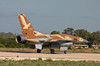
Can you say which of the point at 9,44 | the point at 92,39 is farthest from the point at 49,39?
the point at 92,39

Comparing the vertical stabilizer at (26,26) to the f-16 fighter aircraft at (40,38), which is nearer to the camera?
the f-16 fighter aircraft at (40,38)

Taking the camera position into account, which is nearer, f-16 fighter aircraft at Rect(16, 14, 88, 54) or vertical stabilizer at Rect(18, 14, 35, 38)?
f-16 fighter aircraft at Rect(16, 14, 88, 54)

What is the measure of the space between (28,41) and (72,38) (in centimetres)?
792

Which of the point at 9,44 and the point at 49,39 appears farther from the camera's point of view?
the point at 9,44

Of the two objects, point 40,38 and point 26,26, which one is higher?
point 26,26

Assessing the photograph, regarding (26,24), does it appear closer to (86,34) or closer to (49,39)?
(49,39)

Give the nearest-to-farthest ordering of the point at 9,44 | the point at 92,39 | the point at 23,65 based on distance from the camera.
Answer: the point at 23,65, the point at 9,44, the point at 92,39

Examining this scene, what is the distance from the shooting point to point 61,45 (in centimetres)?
4028

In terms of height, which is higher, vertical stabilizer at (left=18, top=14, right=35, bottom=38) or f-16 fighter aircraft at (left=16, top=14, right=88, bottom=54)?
vertical stabilizer at (left=18, top=14, right=35, bottom=38)

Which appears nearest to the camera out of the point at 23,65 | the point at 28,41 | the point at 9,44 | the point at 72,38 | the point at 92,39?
the point at 23,65

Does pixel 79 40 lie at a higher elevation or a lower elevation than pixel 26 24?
lower

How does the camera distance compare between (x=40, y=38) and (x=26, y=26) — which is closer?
(x=40, y=38)

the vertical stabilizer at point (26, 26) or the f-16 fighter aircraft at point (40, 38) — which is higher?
the vertical stabilizer at point (26, 26)

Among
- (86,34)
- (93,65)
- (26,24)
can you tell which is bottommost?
(93,65)
